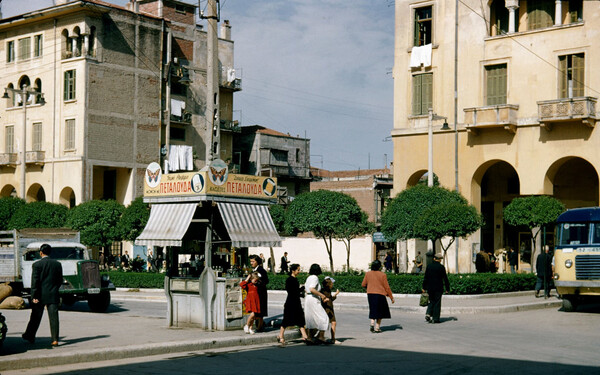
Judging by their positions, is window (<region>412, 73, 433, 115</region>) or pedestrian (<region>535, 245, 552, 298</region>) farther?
window (<region>412, 73, 433, 115</region>)

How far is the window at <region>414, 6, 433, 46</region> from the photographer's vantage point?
42906 mm

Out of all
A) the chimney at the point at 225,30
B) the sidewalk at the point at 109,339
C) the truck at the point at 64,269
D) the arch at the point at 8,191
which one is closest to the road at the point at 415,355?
the sidewalk at the point at 109,339

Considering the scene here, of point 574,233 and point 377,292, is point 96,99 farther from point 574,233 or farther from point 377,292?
point 377,292

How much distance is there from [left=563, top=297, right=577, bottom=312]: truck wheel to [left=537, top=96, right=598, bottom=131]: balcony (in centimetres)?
1567

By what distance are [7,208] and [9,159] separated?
11485 millimetres

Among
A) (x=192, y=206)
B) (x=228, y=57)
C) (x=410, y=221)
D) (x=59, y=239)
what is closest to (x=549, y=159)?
(x=410, y=221)

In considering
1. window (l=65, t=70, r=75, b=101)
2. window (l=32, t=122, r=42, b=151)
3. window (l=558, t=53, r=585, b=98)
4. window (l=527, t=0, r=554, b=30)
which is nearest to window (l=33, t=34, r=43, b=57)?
window (l=65, t=70, r=75, b=101)

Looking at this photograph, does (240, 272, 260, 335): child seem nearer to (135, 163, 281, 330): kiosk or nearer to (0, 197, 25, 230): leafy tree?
(135, 163, 281, 330): kiosk

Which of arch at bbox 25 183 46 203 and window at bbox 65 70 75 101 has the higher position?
window at bbox 65 70 75 101

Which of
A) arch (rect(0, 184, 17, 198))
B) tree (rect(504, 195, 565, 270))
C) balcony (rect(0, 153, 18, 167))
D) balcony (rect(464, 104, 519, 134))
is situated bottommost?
tree (rect(504, 195, 565, 270))

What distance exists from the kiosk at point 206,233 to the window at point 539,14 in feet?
85.3

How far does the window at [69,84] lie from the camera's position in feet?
187

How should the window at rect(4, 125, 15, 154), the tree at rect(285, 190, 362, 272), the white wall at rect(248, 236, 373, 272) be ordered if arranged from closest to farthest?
the tree at rect(285, 190, 362, 272)
the white wall at rect(248, 236, 373, 272)
the window at rect(4, 125, 15, 154)

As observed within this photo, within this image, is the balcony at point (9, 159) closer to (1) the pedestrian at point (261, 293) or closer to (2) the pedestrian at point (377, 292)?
(1) the pedestrian at point (261, 293)
